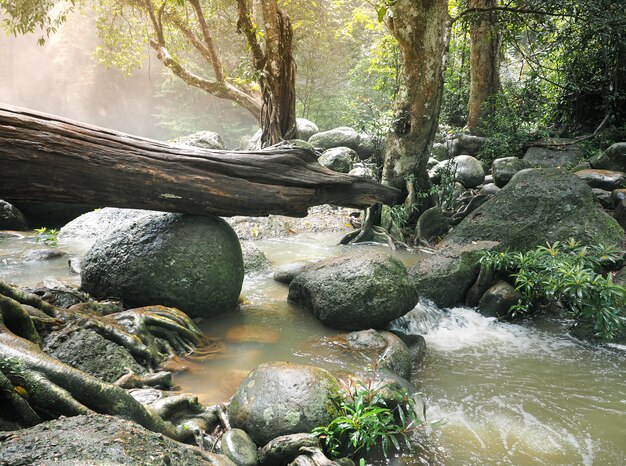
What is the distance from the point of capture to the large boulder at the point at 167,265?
15.1 ft

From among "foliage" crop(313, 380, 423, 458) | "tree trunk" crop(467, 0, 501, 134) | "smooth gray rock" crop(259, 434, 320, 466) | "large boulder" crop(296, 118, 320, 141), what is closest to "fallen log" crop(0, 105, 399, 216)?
"foliage" crop(313, 380, 423, 458)

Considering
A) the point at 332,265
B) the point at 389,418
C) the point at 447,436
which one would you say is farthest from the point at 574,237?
the point at 389,418

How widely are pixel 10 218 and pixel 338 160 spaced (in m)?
8.32

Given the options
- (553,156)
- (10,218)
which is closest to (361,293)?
(553,156)

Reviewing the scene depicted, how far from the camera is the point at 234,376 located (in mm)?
3654

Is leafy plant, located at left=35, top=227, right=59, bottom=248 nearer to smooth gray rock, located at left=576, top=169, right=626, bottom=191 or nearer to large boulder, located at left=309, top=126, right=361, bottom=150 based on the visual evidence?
smooth gray rock, located at left=576, top=169, right=626, bottom=191

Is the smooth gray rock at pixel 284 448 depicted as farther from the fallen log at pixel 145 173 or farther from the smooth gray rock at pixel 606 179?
the smooth gray rock at pixel 606 179

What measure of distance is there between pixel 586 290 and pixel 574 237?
5.42 ft

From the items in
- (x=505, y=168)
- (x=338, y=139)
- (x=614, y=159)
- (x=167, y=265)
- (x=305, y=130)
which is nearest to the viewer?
(x=167, y=265)

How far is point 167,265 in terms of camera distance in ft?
15.1

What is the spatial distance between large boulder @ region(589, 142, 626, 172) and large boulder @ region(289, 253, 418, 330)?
6252 millimetres

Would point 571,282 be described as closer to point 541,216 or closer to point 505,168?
point 541,216

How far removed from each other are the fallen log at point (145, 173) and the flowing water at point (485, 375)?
4.40 ft

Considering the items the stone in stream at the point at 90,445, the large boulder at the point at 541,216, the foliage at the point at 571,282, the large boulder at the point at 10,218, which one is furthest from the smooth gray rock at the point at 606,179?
the large boulder at the point at 10,218
